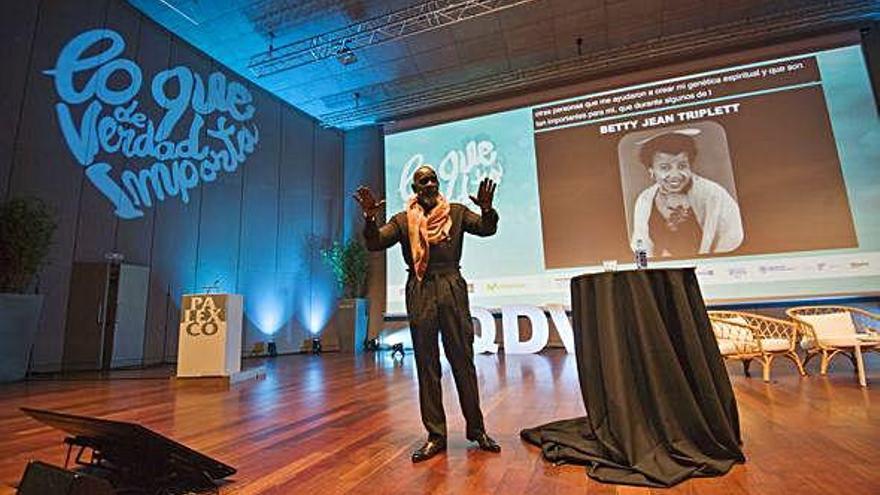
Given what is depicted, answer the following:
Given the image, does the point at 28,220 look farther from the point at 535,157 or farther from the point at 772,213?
the point at 772,213

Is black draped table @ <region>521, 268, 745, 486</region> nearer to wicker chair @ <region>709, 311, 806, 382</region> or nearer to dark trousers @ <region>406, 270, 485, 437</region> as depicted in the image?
dark trousers @ <region>406, 270, 485, 437</region>

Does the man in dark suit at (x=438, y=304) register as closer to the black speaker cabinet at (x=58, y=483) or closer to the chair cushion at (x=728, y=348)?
the black speaker cabinet at (x=58, y=483)

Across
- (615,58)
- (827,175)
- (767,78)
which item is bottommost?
(827,175)

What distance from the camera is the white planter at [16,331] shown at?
4551 millimetres

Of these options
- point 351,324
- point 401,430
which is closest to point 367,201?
point 401,430

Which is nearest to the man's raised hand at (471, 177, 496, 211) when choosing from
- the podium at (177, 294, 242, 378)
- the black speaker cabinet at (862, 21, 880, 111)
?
the podium at (177, 294, 242, 378)

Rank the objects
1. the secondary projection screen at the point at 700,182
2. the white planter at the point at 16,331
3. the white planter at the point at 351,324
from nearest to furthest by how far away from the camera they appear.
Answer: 1. the white planter at the point at 16,331
2. the secondary projection screen at the point at 700,182
3. the white planter at the point at 351,324

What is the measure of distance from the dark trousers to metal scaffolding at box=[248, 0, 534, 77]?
17.2 ft

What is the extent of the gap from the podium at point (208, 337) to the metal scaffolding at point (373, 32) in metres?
4.31

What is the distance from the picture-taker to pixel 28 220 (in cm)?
481

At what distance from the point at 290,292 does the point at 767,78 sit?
8.39 metres

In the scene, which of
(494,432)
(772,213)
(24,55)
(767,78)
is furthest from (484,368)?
(24,55)

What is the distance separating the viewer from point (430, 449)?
1.87m

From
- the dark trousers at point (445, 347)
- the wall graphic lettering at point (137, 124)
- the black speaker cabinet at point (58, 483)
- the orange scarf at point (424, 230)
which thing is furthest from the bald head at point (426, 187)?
the wall graphic lettering at point (137, 124)
